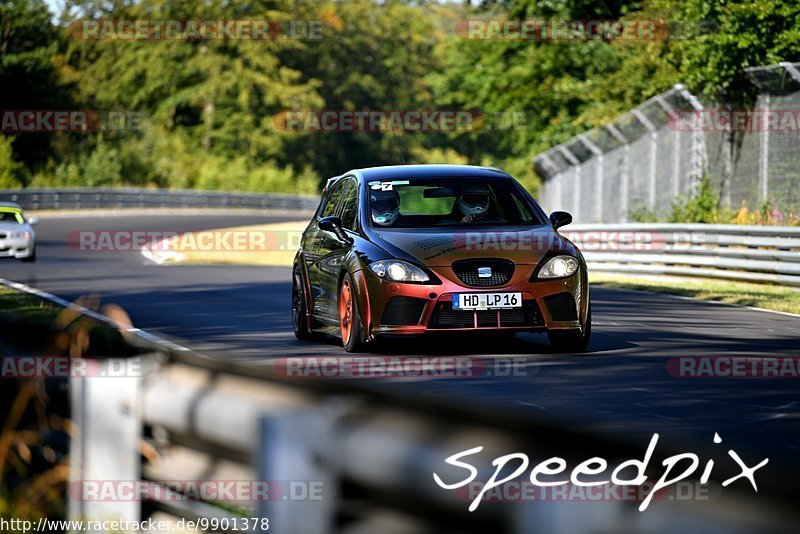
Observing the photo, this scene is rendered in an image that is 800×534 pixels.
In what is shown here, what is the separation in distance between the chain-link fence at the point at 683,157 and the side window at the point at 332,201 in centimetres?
1182

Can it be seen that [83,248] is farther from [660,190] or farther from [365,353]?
[365,353]

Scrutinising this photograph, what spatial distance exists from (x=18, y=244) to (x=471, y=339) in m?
18.0

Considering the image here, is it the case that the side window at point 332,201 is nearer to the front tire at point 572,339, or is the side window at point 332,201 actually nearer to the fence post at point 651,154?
the front tire at point 572,339

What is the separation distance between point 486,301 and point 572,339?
3.32ft

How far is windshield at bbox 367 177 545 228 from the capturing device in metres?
12.8

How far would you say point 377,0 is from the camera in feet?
348

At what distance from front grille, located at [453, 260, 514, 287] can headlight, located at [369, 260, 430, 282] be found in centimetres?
29

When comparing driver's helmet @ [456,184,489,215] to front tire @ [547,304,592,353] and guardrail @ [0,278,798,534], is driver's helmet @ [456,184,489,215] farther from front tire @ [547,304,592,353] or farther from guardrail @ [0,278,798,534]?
guardrail @ [0,278,798,534]

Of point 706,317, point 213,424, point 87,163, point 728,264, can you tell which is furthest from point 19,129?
point 213,424

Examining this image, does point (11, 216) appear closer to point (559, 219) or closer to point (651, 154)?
point (651, 154)

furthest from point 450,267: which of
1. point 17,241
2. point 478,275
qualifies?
point 17,241

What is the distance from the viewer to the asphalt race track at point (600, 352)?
8.20 metres

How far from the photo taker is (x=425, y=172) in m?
13.4

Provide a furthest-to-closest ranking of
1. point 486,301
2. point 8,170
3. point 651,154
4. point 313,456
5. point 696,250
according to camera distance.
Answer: point 8,170 → point 651,154 → point 696,250 → point 486,301 → point 313,456
